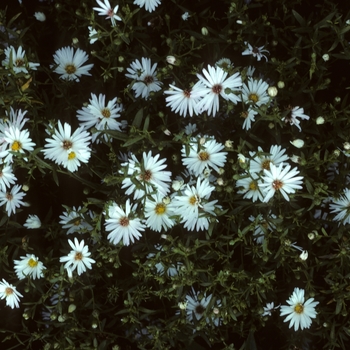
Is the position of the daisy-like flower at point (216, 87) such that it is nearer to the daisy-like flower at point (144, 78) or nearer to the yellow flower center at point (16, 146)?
the daisy-like flower at point (144, 78)

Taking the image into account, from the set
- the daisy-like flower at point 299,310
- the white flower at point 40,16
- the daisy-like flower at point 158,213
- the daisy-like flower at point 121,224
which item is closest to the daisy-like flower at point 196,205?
the daisy-like flower at point 158,213

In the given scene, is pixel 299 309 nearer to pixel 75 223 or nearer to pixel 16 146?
pixel 75 223

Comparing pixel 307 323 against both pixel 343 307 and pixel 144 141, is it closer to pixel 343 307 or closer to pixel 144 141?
pixel 343 307

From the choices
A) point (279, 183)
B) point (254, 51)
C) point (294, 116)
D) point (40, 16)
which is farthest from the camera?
point (40, 16)

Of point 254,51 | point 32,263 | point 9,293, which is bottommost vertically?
point 9,293

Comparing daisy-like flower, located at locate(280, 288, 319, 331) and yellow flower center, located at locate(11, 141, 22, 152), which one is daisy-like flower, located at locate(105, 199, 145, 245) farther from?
daisy-like flower, located at locate(280, 288, 319, 331)

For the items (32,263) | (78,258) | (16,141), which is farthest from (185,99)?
(32,263)
